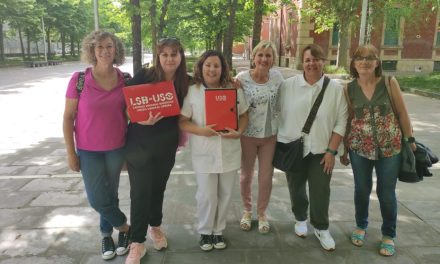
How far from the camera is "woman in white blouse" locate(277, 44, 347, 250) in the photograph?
3.51 meters

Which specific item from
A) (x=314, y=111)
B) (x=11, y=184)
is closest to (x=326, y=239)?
→ (x=314, y=111)

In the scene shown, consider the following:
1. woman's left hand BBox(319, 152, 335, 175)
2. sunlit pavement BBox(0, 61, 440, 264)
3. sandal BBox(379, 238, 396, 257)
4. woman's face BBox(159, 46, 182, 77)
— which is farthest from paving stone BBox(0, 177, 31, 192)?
sandal BBox(379, 238, 396, 257)

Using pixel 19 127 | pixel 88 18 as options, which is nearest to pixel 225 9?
pixel 19 127

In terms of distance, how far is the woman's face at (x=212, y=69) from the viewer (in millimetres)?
3377

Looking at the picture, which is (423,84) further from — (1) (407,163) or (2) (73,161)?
(2) (73,161)

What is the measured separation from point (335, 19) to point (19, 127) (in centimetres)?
1742

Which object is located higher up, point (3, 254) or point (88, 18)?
point (88, 18)

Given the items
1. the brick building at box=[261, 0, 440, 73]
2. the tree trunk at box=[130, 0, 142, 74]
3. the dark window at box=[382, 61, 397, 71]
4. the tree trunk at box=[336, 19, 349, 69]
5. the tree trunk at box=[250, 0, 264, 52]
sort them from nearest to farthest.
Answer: the tree trunk at box=[130, 0, 142, 74]
the tree trunk at box=[250, 0, 264, 52]
the tree trunk at box=[336, 19, 349, 69]
the brick building at box=[261, 0, 440, 73]
the dark window at box=[382, 61, 397, 71]

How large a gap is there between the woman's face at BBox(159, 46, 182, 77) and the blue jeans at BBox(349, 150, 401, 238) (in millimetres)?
1786

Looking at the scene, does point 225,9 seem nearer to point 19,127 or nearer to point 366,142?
point 19,127

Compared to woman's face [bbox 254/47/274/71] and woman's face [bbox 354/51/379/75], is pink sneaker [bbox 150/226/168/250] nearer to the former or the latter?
woman's face [bbox 254/47/274/71]

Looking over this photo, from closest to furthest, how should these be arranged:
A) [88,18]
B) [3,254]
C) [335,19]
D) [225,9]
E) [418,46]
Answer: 1. [3,254]
2. [225,9]
3. [335,19]
4. [418,46]
5. [88,18]

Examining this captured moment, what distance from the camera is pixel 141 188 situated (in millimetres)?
3391

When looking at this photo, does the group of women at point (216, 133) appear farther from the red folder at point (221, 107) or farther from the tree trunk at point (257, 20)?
the tree trunk at point (257, 20)
